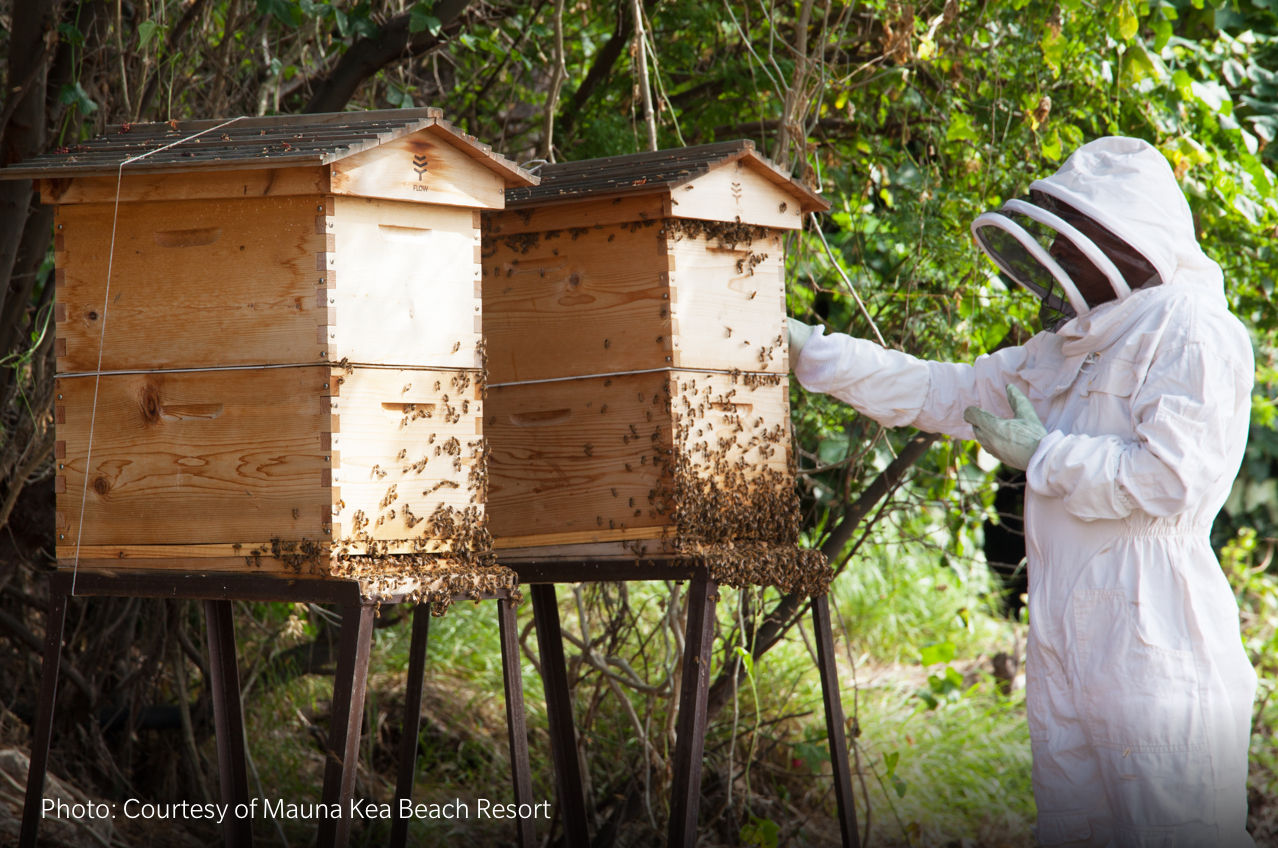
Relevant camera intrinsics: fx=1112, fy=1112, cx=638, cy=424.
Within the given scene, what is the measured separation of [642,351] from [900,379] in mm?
1007

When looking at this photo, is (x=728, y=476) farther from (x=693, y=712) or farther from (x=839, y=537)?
(x=839, y=537)

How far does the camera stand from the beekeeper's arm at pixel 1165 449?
2895mm

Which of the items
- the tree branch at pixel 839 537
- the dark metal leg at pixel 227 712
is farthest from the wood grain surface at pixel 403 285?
the tree branch at pixel 839 537

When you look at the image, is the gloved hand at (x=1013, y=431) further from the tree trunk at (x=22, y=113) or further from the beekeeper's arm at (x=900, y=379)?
the tree trunk at (x=22, y=113)

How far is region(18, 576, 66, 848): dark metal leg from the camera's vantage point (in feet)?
10.2

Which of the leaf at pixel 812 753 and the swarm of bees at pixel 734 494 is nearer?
the swarm of bees at pixel 734 494

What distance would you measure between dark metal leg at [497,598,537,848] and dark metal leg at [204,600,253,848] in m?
0.83

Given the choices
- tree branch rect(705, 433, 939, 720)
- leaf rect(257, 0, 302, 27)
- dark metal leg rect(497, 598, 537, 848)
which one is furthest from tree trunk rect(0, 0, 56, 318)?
tree branch rect(705, 433, 939, 720)

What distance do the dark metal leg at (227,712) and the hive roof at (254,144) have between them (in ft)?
4.08

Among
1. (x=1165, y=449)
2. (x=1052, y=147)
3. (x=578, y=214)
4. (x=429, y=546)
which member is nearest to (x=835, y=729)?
(x=1165, y=449)

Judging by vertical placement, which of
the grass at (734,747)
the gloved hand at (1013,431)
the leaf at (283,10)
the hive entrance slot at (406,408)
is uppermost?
the leaf at (283,10)

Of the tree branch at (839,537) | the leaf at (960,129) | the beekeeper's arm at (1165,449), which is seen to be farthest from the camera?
the tree branch at (839,537)

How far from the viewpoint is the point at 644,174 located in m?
3.21

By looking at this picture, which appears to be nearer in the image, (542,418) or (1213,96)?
(542,418)
